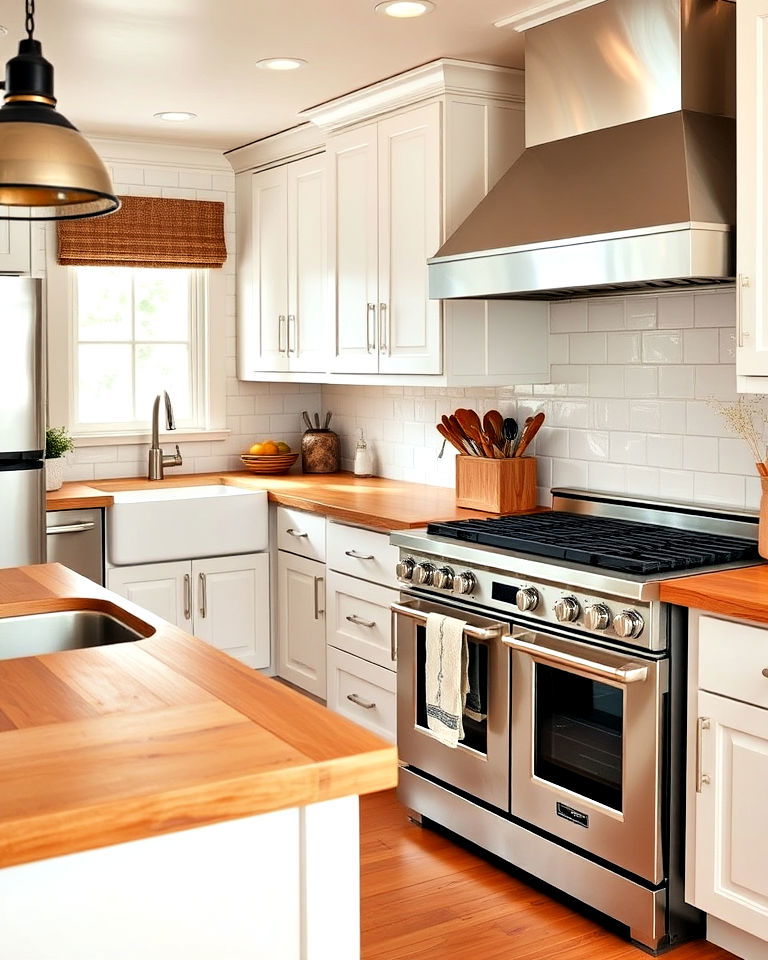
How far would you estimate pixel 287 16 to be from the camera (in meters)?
3.33

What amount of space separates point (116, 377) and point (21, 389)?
45.3 inches

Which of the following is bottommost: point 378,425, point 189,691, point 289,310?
point 189,691

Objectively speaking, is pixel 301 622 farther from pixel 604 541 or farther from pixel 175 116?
pixel 175 116

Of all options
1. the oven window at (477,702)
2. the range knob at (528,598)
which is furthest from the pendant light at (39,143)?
the oven window at (477,702)

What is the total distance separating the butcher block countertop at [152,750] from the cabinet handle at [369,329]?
2422 millimetres

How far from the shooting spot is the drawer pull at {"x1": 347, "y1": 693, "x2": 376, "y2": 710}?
13.5 feet

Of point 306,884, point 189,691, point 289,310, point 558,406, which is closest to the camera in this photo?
point 306,884

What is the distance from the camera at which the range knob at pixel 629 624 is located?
2.72 meters

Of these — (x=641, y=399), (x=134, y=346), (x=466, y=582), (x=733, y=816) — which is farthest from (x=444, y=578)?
(x=134, y=346)

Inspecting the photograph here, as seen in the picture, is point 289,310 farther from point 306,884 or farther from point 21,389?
point 306,884

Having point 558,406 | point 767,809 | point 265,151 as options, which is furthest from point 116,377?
point 767,809

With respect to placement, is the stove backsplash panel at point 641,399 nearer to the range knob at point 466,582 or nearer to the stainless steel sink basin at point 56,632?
the range knob at point 466,582

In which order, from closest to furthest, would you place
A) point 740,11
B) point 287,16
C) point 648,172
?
point 740,11 < point 648,172 < point 287,16

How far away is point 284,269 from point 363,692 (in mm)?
2013
